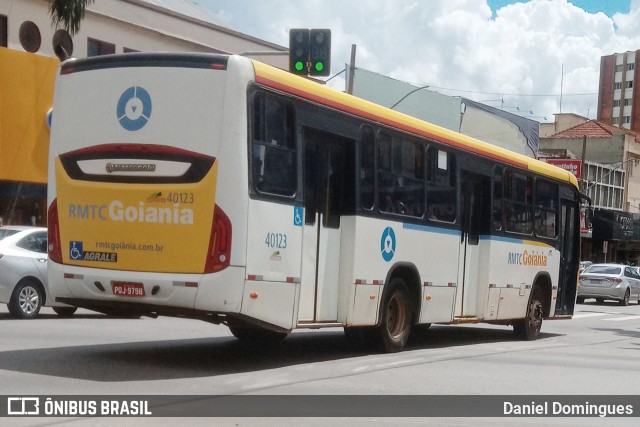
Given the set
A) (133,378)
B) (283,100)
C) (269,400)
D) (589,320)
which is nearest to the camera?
(269,400)

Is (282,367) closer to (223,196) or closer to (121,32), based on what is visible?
(223,196)

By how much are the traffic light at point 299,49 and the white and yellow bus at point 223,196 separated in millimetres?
6756

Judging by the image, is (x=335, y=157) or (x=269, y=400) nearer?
(x=269, y=400)

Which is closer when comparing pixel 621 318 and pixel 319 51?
pixel 319 51

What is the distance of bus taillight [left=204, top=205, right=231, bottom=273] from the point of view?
10.9m

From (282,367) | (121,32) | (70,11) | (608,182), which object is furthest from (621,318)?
(608,182)

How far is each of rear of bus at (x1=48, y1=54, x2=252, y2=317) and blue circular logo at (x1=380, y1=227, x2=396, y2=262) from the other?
130 inches

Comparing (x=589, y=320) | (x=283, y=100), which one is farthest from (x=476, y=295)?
(x=589, y=320)

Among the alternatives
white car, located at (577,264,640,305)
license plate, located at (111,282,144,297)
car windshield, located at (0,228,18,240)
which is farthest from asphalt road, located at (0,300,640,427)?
white car, located at (577,264,640,305)

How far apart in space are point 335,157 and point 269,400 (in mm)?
4137

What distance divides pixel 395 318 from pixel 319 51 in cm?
778

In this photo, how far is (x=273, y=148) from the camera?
11.6 meters
